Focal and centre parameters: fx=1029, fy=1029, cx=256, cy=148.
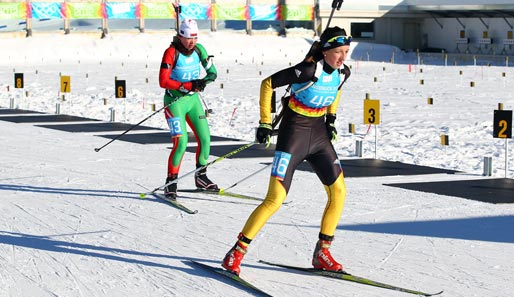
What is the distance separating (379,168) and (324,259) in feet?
20.9

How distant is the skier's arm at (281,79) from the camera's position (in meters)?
6.91

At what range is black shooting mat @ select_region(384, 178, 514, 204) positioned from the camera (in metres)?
10.9

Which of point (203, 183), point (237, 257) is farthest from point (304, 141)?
point (203, 183)

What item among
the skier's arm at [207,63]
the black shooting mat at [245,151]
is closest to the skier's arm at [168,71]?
the skier's arm at [207,63]

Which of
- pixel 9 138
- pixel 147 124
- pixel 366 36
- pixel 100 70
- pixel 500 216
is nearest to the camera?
pixel 500 216

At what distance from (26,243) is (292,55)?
50.5 metres

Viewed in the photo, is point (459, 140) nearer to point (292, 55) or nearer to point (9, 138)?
point (9, 138)

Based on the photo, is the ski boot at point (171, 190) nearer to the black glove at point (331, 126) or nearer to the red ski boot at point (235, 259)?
the black glove at point (331, 126)

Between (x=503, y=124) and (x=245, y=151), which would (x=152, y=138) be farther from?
(x=503, y=124)

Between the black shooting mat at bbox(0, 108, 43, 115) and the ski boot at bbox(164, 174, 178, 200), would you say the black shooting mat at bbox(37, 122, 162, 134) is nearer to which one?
the black shooting mat at bbox(0, 108, 43, 115)

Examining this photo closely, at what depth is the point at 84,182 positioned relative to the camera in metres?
11.9

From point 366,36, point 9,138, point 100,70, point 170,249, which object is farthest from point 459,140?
point 366,36

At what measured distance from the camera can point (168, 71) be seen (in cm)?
1043

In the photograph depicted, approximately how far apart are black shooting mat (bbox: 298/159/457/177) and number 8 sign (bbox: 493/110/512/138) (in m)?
0.76
